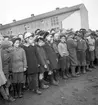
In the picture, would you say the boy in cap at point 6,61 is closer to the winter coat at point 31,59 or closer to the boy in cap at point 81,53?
the winter coat at point 31,59

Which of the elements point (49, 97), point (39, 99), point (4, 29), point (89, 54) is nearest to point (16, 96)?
point (39, 99)

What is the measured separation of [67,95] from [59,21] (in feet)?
94.6

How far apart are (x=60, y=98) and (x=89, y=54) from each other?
4173 millimetres

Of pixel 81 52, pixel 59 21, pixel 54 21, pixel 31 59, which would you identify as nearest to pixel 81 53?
pixel 81 52

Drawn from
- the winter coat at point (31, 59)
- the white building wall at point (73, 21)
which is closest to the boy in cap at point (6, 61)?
the winter coat at point (31, 59)

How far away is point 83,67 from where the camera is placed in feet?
23.4

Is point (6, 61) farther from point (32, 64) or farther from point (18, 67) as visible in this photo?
point (32, 64)

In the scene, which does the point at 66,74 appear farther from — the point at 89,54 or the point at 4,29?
the point at 4,29

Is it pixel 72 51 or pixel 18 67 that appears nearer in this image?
pixel 18 67

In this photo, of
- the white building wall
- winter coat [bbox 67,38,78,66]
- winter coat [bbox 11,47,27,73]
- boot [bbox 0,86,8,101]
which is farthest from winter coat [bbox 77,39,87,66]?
the white building wall

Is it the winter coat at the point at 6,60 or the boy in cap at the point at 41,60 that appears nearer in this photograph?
the winter coat at the point at 6,60

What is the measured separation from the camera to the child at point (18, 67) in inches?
172

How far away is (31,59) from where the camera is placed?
15.5ft

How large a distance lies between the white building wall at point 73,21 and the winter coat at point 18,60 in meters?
23.5
